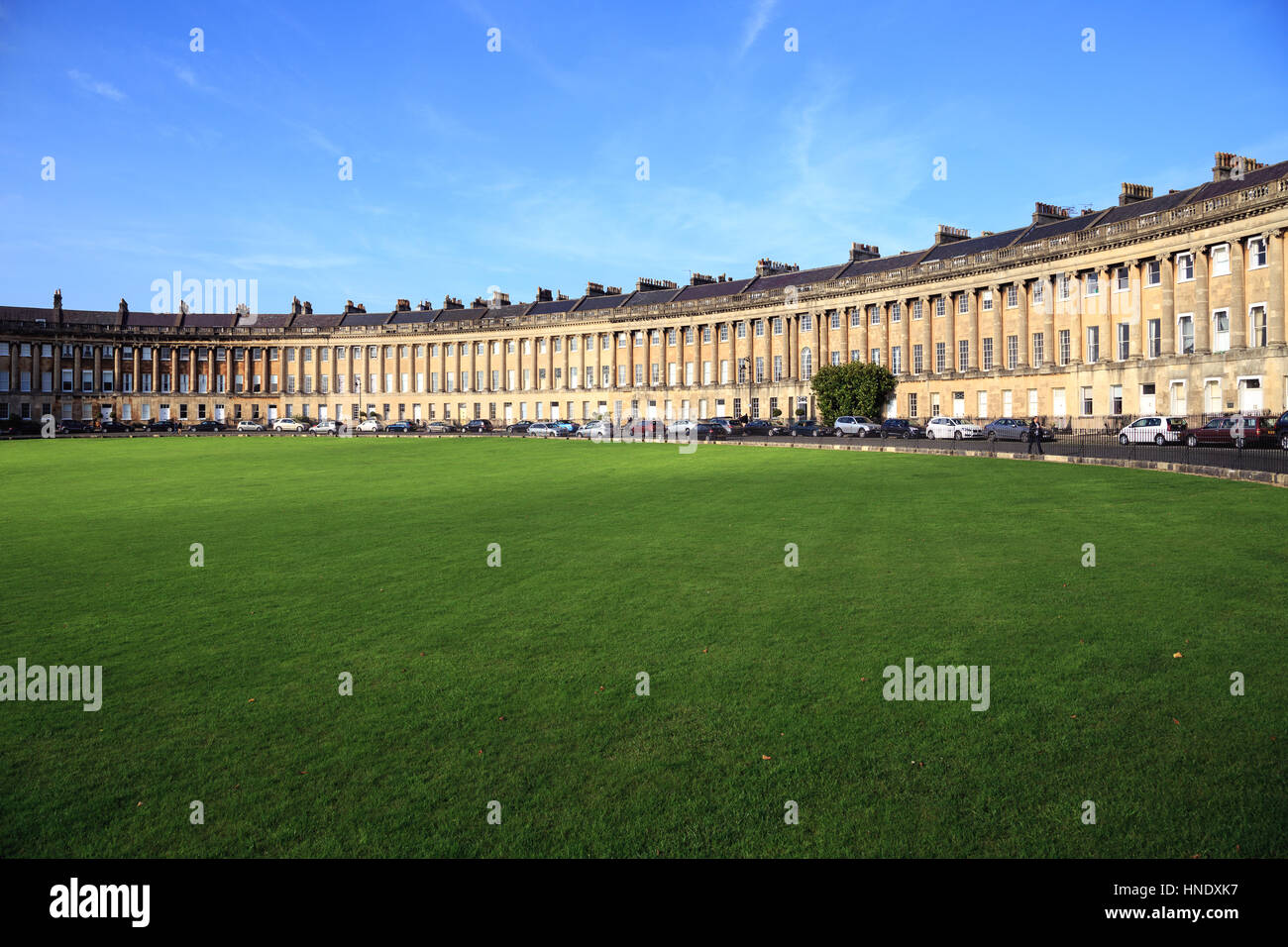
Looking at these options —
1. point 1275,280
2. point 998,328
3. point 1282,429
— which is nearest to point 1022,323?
point 998,328

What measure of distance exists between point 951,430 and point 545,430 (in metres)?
37.2

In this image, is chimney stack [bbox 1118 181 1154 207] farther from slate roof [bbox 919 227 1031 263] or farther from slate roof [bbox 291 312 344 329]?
slate roof [bbox 291 312 344 329]

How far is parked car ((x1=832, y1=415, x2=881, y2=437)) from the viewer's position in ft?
209

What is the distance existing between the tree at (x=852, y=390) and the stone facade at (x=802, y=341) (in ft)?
23.6

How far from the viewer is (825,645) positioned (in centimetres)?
798

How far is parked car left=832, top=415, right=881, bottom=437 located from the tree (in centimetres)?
768

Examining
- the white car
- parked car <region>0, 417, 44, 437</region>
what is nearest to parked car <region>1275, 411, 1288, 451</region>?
the white car

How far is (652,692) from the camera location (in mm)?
6789

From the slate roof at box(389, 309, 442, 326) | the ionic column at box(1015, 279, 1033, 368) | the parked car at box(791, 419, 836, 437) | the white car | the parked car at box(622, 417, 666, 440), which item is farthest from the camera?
the slate roof at box(389, 309, 442, 326)

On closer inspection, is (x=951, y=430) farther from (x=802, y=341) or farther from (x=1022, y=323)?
(x=802, y=341)

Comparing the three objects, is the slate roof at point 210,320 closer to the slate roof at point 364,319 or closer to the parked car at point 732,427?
the slate roof at point 364,319
